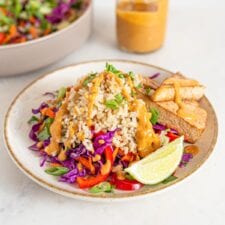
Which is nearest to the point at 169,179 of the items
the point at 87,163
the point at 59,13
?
the point at 87,163

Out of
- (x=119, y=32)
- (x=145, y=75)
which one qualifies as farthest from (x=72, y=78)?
(x=119, y=32)

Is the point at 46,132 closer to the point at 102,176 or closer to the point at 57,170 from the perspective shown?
the point at 57,170

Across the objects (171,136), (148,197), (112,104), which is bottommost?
(148,197)

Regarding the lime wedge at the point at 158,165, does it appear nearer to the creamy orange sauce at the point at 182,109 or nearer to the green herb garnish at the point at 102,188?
the green herb garnish at the point at 102,188

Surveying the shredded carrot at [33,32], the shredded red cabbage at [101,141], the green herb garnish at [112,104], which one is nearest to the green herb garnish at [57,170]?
the shredded red cabbage at [101,141]

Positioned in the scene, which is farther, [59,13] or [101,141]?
[59,13]

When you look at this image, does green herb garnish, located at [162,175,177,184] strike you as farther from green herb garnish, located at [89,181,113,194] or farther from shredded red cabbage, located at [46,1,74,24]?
shredded red cabbage, located at [46,1,74,24]
